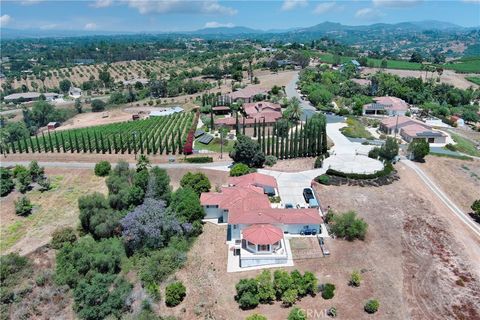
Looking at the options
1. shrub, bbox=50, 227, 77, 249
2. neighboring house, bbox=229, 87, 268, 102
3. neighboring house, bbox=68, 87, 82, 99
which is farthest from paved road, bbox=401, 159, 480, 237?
neighboring house, bbox=68, 87, 82, 99

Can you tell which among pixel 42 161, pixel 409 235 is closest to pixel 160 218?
pixel 409 235

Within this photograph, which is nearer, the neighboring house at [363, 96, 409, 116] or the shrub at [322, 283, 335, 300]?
the shrub at [322, 283, 335, 300]

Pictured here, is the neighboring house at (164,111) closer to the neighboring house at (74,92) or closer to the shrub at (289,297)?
the neighboring house at (74,92)

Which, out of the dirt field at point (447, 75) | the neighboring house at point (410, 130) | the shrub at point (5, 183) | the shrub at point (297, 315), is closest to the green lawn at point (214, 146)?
the shrub at point (5, 183)

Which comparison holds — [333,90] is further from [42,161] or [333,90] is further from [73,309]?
[73,309]

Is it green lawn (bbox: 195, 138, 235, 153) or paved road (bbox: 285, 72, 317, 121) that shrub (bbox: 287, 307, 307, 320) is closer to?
green lawn (bbox: 195, 138, 235, 153)

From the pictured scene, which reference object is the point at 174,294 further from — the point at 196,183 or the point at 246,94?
the point at 246,94
